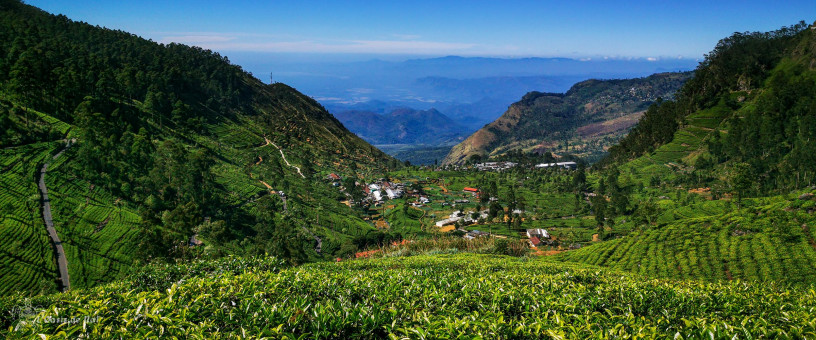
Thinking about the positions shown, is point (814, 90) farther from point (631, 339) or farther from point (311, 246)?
point (631, 339)

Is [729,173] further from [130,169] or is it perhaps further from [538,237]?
[130,169]

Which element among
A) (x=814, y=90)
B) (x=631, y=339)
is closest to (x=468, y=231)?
(x=631, y=339)

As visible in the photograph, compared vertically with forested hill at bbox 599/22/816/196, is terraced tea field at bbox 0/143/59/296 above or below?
below

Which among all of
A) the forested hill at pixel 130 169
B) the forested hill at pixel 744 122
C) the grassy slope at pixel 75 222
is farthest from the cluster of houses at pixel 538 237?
the grassy slope at pixel 75 222

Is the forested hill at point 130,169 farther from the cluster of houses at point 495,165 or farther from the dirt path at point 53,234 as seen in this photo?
the cluster of houses at point 495,165

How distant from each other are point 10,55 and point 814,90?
415ft

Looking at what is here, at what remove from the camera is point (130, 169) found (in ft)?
132

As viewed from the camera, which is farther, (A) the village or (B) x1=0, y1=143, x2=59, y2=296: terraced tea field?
(A) the village

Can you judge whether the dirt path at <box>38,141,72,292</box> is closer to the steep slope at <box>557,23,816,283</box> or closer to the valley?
the valley

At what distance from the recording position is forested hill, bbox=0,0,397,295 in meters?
27.4

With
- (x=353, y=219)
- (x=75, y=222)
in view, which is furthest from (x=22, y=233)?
(x=353, y=219)

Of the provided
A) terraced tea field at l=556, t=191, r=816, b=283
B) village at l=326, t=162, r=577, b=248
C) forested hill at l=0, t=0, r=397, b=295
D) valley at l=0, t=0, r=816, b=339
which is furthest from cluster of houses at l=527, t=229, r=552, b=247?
forested hill at l=0, t=0, r=397, b=295

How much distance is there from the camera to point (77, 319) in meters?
4.70

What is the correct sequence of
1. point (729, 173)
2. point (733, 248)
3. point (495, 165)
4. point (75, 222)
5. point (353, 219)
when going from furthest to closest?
point (495, 165) < point (353, 219) < point (729, 173) < point (75, 222) < point (733, 248)
